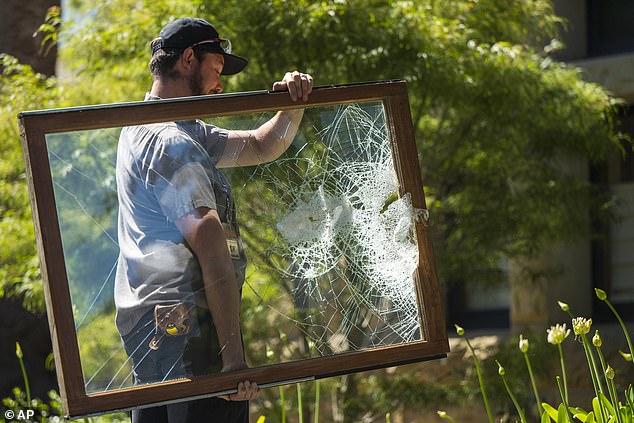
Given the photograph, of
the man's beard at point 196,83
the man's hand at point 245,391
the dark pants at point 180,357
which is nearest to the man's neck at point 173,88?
the man's beard at point 196,83

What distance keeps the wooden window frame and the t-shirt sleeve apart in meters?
0.09

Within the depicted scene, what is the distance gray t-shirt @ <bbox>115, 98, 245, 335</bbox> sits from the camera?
2590 mm

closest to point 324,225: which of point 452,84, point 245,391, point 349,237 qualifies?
point 349,237

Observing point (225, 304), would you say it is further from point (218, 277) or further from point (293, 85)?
point (293, 85)

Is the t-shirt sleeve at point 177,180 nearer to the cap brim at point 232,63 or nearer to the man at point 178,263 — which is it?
the man at point 178,263

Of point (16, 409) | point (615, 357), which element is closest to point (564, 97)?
point (615, 357)

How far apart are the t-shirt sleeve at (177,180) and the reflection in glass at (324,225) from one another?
0.15m

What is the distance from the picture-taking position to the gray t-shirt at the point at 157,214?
2590 mm

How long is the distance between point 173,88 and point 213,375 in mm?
797

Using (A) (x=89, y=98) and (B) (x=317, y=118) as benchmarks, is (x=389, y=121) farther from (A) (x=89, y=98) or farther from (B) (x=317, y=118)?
(A) (x=89, y=98)

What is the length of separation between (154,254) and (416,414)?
4513mm

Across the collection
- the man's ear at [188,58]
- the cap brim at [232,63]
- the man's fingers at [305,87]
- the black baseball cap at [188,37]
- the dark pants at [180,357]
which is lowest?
the dark pants at [180,357]

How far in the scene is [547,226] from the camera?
6.01 meters

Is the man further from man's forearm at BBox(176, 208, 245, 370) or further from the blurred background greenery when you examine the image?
the blurred background greenery
